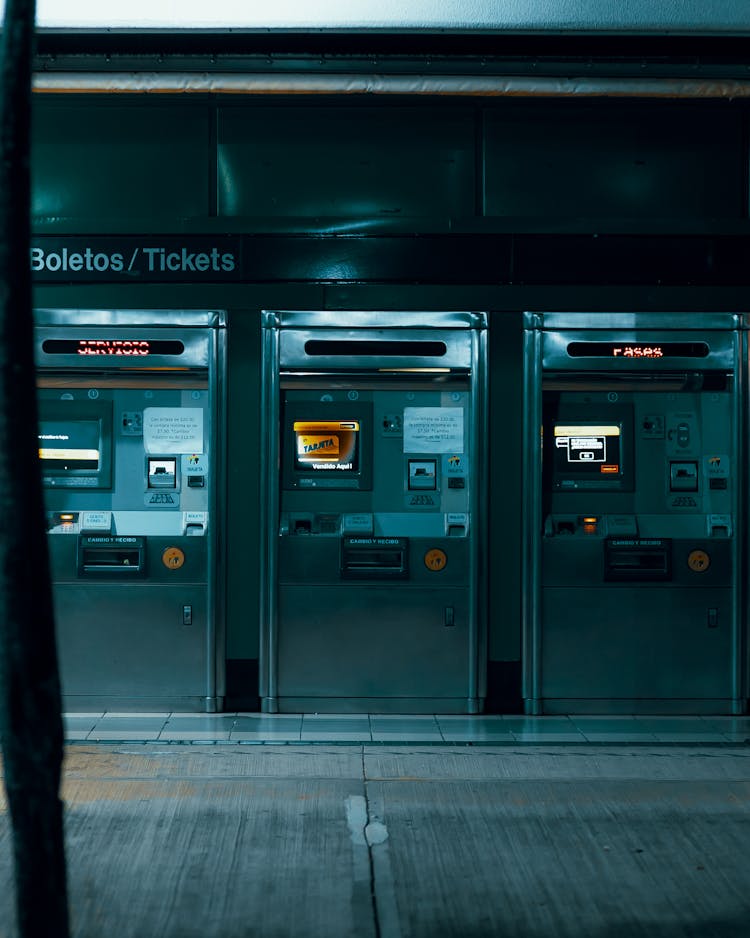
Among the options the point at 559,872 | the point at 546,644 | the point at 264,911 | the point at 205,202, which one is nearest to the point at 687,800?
the point at 559,872

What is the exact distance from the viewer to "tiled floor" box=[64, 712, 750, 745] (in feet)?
20.9

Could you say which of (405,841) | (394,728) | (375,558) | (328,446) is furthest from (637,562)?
(405,841)

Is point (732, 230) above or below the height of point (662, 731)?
above

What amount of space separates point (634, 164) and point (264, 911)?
512 cm

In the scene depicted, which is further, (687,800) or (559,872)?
(687,800)

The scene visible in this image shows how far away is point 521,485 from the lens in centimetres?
695

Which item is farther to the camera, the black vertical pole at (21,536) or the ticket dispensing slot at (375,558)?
the ticket dispensing slot at (375,558)

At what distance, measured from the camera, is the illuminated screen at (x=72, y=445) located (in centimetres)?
698

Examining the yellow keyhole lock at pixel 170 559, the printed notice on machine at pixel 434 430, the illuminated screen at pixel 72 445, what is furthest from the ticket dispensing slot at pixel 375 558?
the illuminated screen at pixel 72 445

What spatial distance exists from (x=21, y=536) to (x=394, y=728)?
4184 millimetres

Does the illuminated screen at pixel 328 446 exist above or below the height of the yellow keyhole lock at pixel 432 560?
above

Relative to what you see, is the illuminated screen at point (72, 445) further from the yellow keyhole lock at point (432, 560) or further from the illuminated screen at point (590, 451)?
the illuminated screen at point (590, 451)

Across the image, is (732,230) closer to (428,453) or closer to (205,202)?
(428,453)

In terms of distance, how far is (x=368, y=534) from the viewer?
6.94 metres
